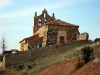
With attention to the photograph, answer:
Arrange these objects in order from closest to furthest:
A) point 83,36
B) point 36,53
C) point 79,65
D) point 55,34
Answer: point 79,65
point 36,53
point 83,36
point 55,34

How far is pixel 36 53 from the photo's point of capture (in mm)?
39844

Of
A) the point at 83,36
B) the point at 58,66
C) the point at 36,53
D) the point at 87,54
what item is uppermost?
the point at 83,36

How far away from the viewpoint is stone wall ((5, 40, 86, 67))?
38656mm

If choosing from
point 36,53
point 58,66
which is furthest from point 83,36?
point 58,66

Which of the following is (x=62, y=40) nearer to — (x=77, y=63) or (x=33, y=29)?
(x=33, y=29)

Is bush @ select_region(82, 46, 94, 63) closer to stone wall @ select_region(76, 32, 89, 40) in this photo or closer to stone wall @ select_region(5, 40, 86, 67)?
stone wall @ select_region(5, 40, 86, 67)

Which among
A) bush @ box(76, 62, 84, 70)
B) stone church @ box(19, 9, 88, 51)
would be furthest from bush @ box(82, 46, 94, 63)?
stone church @ box(19, 9, 88, 51)

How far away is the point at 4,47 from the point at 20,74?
31.3 meters

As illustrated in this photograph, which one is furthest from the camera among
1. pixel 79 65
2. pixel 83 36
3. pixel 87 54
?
pixel 83 36

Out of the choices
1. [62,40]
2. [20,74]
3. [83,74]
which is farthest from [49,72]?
[62,40]

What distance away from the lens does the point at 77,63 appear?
27484 mm

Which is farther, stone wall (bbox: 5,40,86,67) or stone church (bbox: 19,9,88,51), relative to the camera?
stone church (bbox: 19,9,88,51)

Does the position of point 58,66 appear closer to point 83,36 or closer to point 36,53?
point 36,53

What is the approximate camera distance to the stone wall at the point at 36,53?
38656 mm
